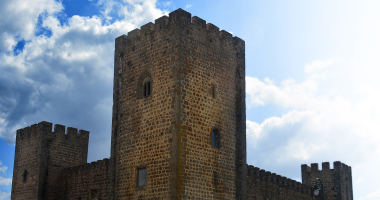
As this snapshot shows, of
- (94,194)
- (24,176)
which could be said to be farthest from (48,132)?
(94,194)

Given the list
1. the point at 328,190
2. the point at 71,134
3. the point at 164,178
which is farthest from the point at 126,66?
the point at 328,190

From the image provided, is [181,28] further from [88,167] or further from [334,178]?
[334,178]

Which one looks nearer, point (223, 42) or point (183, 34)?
point (183, 34)

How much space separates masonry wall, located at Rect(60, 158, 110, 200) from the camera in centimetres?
2181

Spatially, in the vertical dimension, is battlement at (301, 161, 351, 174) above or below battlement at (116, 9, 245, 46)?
below

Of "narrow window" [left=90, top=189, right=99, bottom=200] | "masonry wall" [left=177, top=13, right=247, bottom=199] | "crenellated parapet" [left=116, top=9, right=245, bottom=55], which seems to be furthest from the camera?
"narrow window" [left=90, top=189, right=99, bottom=200]

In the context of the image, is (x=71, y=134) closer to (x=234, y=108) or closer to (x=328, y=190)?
(x=234, y=108)

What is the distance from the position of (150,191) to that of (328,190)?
18.3 m

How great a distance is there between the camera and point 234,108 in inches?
757

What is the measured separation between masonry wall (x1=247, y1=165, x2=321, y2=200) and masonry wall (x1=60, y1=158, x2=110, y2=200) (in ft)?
23.6

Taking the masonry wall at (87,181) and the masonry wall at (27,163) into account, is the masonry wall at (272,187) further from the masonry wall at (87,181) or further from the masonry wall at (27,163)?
the masonry wall at (27,163)

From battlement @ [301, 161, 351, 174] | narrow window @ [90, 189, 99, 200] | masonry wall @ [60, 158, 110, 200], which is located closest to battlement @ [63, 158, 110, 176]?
masonry wall @ [60, 158, 110, 200]

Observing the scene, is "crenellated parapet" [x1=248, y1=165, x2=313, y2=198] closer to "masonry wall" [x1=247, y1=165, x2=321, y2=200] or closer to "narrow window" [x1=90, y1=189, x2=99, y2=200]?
"masonry wall" [x1=247, y1=165, x2=321, y2=200]

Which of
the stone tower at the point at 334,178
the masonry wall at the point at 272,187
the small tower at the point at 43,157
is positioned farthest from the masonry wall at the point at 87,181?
the stone tower at the point at 334,178
